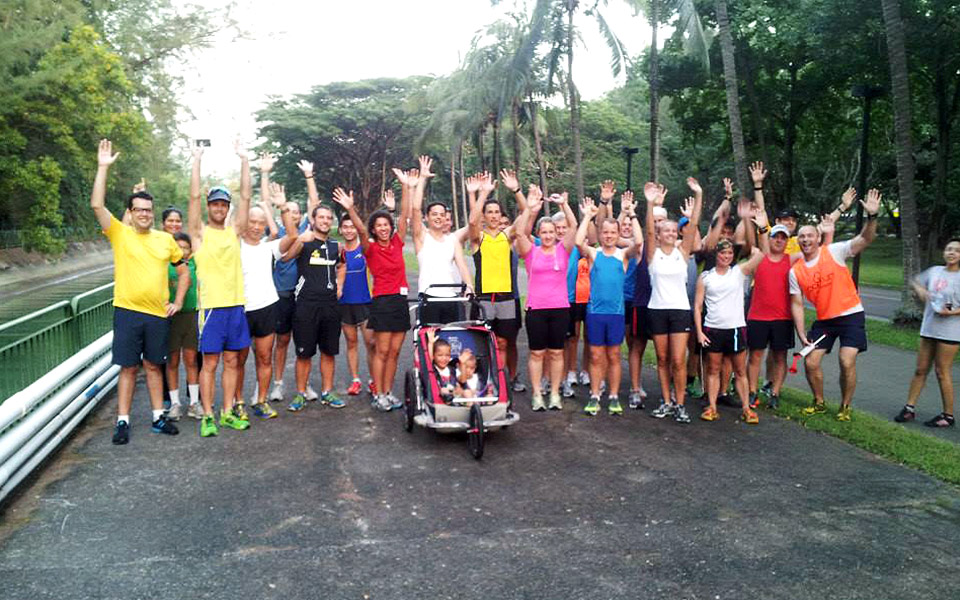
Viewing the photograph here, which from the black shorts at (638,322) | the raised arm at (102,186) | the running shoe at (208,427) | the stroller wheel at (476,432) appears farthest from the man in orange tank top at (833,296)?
the raised arm at (102,186)

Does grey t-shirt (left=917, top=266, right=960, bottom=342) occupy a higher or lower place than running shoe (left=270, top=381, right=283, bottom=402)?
higher

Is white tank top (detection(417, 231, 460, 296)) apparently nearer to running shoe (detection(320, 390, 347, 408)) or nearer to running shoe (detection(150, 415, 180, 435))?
running shoe (detection(320, 390, 347, 408))

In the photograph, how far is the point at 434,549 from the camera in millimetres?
4293

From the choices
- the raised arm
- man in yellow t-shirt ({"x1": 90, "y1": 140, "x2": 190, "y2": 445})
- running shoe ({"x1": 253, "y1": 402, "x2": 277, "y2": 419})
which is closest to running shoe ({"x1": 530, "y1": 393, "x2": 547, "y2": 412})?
running shoe ({"x1": 253, "y1": 402, "x2": 277, "y2": 419})

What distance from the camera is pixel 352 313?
25.5 feet

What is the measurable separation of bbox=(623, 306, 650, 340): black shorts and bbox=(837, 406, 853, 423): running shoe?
1916mm

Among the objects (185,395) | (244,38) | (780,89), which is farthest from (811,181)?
(185,395)

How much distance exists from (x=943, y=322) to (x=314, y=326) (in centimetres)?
599

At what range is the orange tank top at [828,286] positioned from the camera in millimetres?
7113

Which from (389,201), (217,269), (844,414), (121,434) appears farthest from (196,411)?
(844,414)

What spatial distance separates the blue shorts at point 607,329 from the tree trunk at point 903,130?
8274 millimetres

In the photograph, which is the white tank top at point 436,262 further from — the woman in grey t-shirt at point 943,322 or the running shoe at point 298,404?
the woman in grey t-shirt at point 943,322

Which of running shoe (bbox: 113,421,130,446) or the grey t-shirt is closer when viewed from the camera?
running shoe (bbox: 113,421,130,446)

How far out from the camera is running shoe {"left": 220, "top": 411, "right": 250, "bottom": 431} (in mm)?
6715
